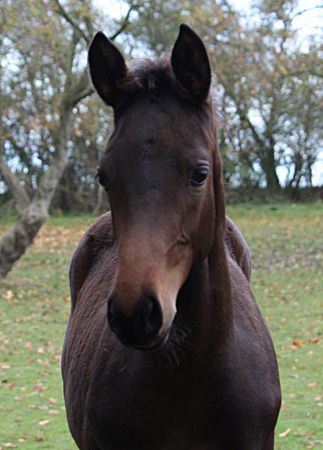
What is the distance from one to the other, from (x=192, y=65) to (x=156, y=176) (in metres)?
0.47

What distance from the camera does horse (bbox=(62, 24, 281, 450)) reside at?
2021 mm

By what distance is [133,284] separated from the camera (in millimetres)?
1899

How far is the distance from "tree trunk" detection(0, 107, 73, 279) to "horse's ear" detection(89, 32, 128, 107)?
38.2 ft

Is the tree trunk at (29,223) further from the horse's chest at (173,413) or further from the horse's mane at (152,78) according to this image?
the horse's mane at (152,78)

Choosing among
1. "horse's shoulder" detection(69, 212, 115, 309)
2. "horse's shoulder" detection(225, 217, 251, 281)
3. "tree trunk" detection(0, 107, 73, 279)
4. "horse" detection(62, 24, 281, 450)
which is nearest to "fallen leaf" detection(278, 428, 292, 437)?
"horse's shoulder" detection(225, 217, 251, 281)

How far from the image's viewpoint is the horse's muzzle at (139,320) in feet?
6.20

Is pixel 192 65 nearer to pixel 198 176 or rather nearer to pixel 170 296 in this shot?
pixel 198 176

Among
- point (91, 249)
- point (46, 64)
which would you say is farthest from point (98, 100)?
point (91, 249)

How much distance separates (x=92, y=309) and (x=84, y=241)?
0.84 metres

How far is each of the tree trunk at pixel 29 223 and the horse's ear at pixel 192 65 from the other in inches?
465

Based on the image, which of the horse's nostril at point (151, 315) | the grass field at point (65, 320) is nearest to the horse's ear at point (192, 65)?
the horse's nostril at point (151, 315)

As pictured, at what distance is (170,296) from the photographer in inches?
79.4

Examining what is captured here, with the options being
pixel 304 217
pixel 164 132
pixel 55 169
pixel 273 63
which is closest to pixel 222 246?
pixel 164 132

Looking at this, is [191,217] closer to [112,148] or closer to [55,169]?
[112,148]
